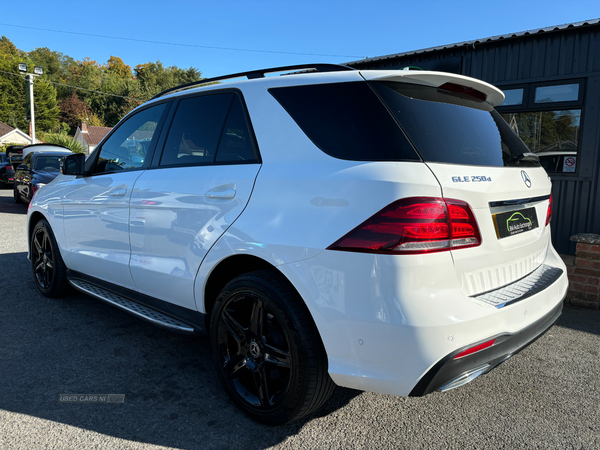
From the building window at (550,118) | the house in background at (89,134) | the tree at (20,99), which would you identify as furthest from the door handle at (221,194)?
the tree at (20,99)

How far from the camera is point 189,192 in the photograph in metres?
2.68

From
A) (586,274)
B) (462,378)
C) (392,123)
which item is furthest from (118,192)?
(586,274)

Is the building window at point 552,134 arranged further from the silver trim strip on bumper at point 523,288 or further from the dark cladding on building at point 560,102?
the silver trim strip on bumper at point 523,288

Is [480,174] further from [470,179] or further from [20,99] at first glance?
[20,99]

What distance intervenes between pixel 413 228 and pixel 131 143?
2.59m

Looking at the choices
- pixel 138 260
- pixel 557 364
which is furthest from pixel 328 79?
pixel 557 364

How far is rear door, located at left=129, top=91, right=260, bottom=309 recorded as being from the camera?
2.48m

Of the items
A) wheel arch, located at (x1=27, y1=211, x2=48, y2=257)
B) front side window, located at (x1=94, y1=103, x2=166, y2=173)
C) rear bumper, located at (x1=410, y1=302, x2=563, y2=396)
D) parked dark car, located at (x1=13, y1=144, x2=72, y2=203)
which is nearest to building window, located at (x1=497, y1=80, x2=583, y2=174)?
rear bumper, located at (x1=410, y1=302, x2=563, y2=396)

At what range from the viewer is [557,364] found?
3172 millimetres

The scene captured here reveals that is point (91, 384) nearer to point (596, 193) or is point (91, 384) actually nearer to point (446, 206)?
point (446, 206)

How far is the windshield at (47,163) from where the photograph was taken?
12.1 meters

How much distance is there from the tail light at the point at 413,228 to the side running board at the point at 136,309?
142 centimetres

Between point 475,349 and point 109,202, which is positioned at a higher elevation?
point 109,202

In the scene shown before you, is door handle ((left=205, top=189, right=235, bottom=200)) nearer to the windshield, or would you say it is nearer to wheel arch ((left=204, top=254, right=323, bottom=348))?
wheel arch ((left=204, top=254, right=323, bottom=348))
